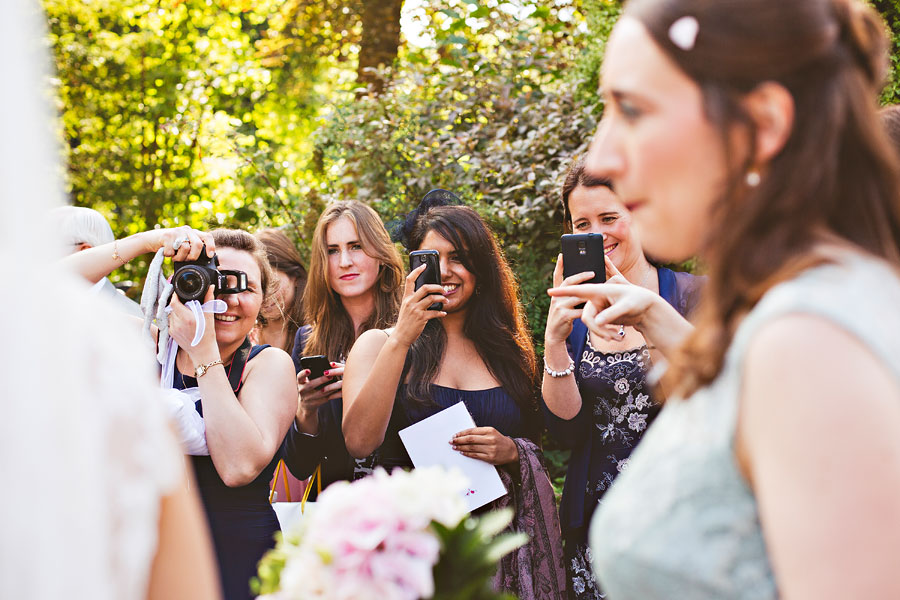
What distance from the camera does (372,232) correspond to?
166 inches

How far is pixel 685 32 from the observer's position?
1169mm

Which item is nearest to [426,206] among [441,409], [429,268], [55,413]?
[429,268]

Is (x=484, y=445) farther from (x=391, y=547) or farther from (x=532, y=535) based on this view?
(x=391, y=547)

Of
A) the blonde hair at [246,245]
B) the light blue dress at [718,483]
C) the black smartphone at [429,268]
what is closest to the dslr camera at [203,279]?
the blonde hair at [246,245]

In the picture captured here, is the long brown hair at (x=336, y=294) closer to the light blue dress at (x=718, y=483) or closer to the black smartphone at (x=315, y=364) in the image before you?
the black smartphone at (x=315, y=364)

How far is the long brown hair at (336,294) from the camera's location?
4.11 meters

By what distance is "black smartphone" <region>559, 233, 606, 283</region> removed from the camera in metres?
3.01

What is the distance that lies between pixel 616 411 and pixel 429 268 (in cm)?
96

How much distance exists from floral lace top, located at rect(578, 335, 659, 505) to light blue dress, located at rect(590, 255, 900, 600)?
77.2 inches

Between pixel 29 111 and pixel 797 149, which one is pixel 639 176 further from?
pixel 29 111

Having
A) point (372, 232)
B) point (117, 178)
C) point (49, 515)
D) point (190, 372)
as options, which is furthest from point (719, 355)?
point (117, 178)

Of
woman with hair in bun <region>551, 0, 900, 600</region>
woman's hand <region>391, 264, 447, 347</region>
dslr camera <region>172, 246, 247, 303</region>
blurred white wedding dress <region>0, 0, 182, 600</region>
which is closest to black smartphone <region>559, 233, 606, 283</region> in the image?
woman's hand <region>391, 264, 447, 347</region>

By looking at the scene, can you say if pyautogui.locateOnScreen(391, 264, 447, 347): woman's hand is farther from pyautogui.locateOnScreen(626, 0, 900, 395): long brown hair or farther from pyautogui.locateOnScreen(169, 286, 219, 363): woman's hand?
pyautogui.locateOnScreen(626, 0, 900, 395): long brown hair

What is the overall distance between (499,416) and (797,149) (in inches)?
93.1
